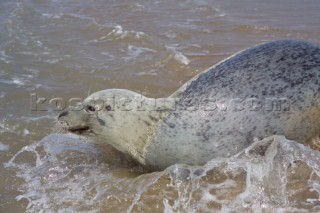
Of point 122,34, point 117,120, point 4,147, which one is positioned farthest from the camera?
point 122,34

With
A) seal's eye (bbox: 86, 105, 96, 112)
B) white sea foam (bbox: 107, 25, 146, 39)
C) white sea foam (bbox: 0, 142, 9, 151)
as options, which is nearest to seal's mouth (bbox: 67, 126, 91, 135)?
seal's eye (bbox: 86, 105, 96, 112)

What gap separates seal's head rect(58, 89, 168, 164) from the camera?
3.71 metres

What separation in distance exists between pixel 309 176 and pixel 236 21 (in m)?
4.98

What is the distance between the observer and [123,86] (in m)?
5.56

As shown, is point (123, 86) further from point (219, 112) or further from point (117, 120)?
point (219, 112)

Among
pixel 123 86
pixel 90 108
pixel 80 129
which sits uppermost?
pixel 90 108

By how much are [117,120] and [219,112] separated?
2.44ft

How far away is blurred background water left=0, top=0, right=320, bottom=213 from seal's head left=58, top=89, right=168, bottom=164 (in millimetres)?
245

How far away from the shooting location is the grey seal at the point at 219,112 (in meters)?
3.46

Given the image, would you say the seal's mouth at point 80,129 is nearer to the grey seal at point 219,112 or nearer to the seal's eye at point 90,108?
the grey seal at point 219,112

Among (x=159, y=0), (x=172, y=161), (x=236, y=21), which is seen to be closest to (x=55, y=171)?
(x=172, y=161)

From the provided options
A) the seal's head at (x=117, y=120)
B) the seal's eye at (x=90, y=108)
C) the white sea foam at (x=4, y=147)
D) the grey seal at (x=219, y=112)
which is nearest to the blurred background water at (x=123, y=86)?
the white sea foam at (x=4, y=147)

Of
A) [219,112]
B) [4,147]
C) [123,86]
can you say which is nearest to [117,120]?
[219,112]

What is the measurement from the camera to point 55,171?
3.91 meters
